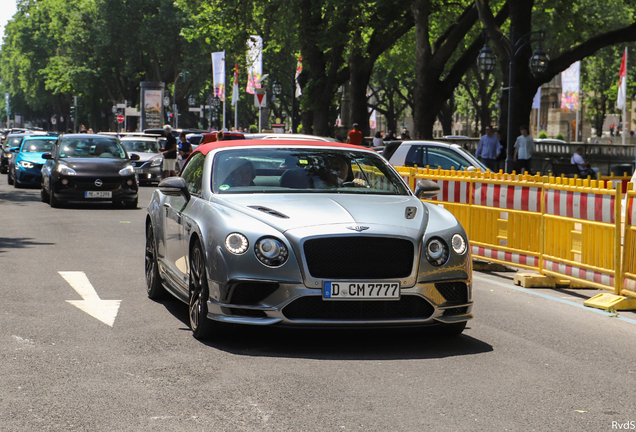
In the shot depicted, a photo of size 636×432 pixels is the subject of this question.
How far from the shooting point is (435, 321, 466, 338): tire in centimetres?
703

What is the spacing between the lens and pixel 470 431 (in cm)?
470

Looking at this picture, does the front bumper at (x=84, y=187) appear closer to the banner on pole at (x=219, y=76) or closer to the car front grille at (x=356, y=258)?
the car front grille at (x=356, y=258)

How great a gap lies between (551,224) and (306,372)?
201 inches

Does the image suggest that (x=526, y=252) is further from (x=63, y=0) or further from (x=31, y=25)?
(x=31, y=25)

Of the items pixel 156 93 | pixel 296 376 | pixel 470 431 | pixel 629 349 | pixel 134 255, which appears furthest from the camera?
pixel 156 93

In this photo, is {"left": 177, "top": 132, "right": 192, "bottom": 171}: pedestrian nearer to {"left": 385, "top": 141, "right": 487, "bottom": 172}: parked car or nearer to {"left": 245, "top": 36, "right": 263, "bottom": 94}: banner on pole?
{"left": 385, "top": 141, "right": 487, "bottom": 172}: parked car

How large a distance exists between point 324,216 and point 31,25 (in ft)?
301

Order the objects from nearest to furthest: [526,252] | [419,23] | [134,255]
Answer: [526,252] < [134,255] < [419,23]

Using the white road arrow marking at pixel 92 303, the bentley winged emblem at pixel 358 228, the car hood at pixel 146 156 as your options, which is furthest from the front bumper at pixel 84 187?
the bentley winged emblem at pixel 358 228

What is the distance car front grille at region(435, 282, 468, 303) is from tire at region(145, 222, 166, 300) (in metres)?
2.95

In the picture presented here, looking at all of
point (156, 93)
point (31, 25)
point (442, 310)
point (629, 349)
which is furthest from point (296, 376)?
point (31, 25)

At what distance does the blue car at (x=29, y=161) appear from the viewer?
2781cm

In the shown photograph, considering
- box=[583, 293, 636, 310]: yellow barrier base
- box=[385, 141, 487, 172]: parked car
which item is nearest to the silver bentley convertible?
box=[583, 293, 636, 310]: yellow barrier base

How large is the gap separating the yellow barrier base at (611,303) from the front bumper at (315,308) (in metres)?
2.84
